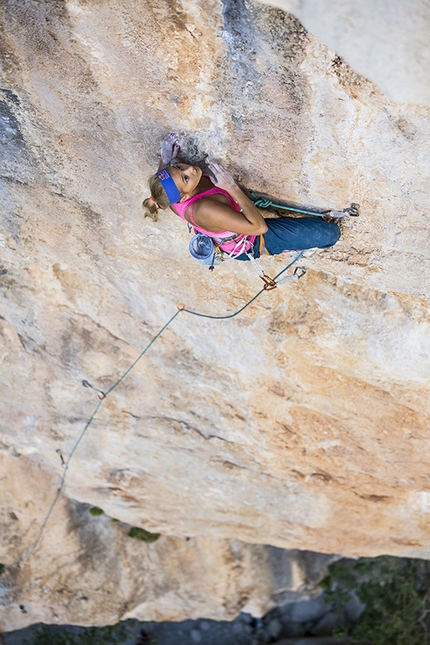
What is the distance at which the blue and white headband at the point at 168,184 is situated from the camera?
298cm

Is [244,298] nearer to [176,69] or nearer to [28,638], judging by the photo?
[176,69]

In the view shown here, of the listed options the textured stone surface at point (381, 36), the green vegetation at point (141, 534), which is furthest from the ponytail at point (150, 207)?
the green vegetation at point (141, 534)

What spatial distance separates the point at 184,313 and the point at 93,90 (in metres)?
1.85

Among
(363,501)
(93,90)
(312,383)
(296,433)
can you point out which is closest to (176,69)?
(93,90)

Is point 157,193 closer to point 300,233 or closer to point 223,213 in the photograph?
point 223,213

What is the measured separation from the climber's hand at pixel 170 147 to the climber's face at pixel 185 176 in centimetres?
10

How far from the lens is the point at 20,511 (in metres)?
6.12

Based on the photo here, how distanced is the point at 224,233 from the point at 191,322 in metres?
1.31

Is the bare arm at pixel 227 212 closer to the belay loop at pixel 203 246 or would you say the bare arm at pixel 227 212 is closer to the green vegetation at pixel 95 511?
the belay loop at pixel 203 246

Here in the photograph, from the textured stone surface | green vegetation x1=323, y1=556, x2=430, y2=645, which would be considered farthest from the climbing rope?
green vegetation x1=323, y1=556, x2=430, y2=645

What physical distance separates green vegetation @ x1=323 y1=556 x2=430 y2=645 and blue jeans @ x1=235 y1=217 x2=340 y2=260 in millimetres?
7214

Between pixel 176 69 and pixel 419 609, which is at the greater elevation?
pixel 176 69

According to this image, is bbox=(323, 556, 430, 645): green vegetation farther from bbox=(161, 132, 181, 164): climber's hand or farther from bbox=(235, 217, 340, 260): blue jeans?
bbox=(161, 132, 181, 164): climber's hand

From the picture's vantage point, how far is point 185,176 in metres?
3.04
